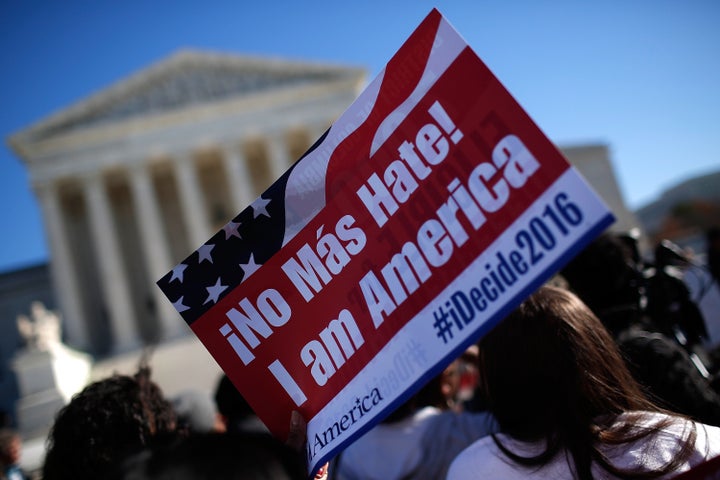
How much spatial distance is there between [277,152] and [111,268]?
12.1 m

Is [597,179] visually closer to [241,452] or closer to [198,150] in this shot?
[198,150]

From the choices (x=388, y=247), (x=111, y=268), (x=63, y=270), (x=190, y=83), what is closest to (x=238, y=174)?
(x=190, y=83)

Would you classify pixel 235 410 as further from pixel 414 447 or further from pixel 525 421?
pixel 525 421

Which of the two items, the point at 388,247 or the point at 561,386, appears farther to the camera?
the point at 388,247

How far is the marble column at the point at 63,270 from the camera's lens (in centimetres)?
3198

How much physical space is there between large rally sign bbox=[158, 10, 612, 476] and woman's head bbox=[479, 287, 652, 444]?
1.10ft

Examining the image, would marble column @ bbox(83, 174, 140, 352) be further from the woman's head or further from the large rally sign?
the woman's head

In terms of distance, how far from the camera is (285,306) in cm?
254

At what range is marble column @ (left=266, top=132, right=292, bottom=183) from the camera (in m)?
34.3

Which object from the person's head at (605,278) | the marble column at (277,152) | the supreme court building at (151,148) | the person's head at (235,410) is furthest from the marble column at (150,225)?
the person's head at (605,278)

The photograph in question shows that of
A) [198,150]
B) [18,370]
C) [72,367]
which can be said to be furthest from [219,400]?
[198,150]

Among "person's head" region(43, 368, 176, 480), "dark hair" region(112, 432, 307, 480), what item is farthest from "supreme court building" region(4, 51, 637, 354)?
"dark hair" region(112, 432, 307, 480)

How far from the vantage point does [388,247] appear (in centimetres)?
223

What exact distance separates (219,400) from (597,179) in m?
44.7
